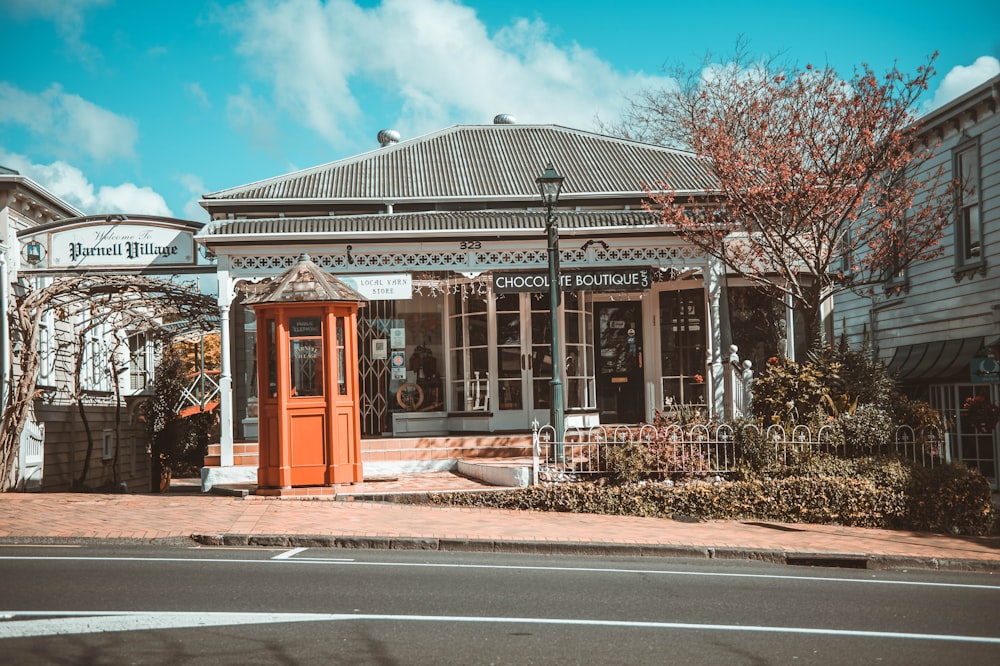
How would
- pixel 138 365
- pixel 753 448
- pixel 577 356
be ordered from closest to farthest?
pixel 753 448
pixel 577 356
pixel 138 365

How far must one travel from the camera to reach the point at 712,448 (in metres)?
14.2

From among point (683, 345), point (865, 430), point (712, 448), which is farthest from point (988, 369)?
point (683, 345)

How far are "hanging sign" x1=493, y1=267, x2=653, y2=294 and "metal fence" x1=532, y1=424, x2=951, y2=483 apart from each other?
3404 millimetres

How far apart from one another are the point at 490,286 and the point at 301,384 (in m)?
5.58

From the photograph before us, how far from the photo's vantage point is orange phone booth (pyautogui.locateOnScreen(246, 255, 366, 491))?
46.2 feet

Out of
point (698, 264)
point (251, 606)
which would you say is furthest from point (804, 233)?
point (251, 606)

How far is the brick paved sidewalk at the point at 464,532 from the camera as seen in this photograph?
10875 mm

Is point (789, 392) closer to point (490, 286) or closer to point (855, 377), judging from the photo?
point (855, 377)

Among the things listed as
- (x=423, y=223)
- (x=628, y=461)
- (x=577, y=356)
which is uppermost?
(x=423, y=223)

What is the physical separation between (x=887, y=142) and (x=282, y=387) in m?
10.2

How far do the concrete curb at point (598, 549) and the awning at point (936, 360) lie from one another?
292 inches

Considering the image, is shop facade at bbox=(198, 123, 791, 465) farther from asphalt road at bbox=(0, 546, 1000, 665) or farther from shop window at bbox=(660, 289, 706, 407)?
asphalt road at bbox=(0, 546, 1000, 665)

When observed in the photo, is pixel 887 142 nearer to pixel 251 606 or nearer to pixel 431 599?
pixel 431 599

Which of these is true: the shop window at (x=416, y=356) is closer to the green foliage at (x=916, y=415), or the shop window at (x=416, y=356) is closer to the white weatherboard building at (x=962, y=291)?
the white weatherboard building at (x=962, y=291)
